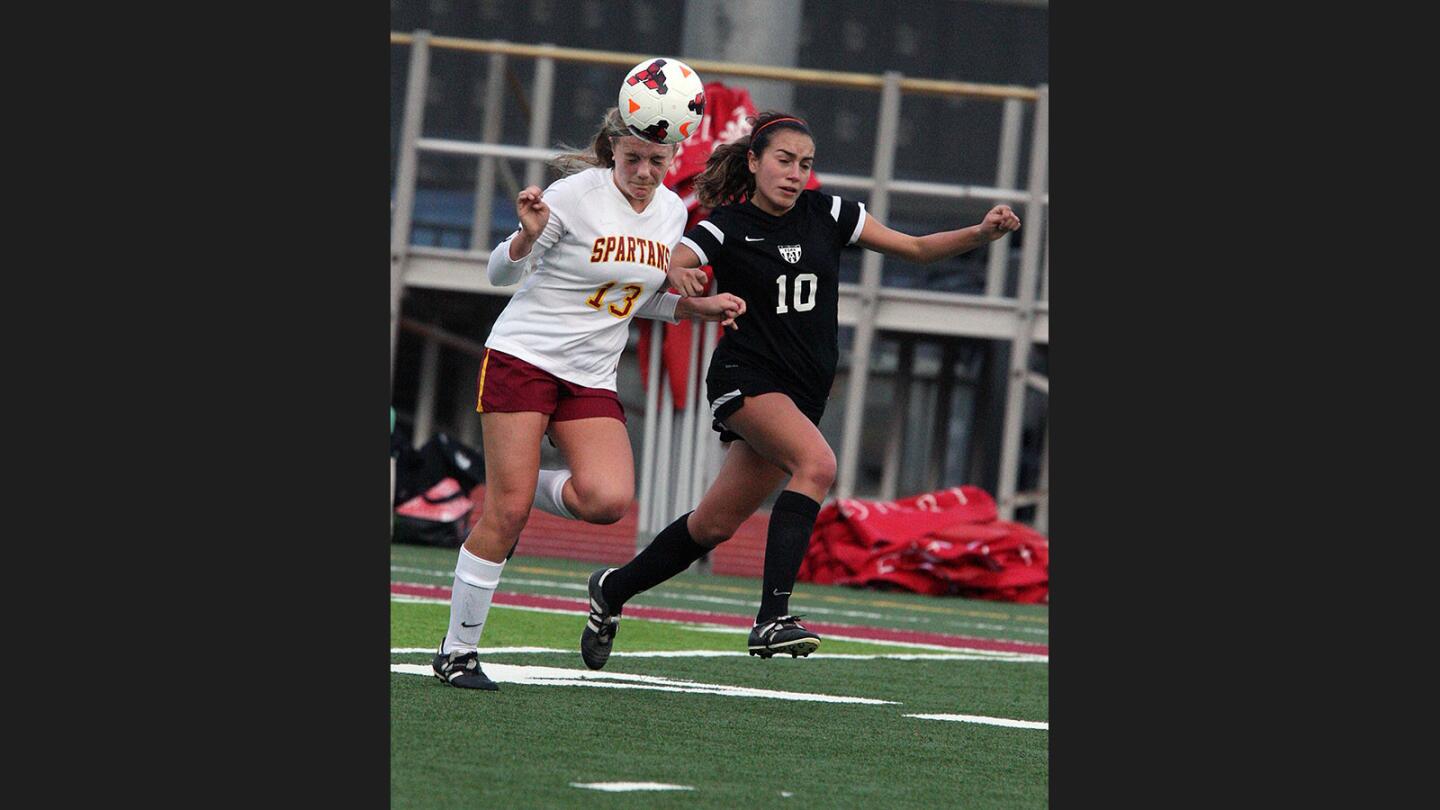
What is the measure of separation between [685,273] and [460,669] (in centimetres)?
129

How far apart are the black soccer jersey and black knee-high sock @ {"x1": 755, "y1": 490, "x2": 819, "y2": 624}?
14.2 inches

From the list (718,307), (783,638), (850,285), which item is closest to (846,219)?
(718,307)

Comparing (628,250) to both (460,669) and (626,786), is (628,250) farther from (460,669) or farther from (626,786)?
(626,786)

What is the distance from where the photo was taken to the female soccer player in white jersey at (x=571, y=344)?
17.4 ft

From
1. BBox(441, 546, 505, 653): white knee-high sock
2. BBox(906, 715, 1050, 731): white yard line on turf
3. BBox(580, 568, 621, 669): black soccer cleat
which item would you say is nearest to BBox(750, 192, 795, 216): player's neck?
BBox(580, 568, 621, 669): black soccer cleat

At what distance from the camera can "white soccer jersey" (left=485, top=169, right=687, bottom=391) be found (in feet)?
17.6

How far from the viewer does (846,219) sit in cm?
601

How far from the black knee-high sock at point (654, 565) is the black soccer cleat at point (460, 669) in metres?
0.73

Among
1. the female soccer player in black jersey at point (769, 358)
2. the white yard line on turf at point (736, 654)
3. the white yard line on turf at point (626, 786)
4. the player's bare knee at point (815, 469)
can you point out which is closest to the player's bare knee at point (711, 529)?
the female soccer player in black jersey at point (769, 358)

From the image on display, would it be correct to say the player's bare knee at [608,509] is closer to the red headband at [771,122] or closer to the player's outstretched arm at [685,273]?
the player's outstretched arm at [685,273]

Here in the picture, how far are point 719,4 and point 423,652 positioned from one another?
34.9ft

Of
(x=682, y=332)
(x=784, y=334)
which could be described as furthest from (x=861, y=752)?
(x=682, y=332)

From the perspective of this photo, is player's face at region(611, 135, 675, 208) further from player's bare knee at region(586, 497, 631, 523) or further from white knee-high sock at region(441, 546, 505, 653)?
white knee-high sock at region(441, 546, 505, 653)

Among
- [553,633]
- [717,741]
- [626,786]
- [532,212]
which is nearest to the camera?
[626,786]
